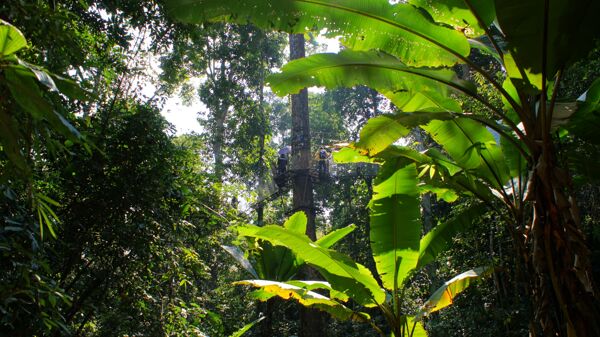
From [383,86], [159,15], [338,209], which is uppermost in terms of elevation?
[338,209]

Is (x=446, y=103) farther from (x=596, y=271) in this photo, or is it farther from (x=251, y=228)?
(x=596, y=271)

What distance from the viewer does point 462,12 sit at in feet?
10.1

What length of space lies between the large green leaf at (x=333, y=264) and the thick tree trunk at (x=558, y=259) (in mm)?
1601

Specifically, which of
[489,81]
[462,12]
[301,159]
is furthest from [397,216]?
[301,159]

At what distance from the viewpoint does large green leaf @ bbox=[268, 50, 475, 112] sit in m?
3.15

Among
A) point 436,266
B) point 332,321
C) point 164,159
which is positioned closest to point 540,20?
point 164,159

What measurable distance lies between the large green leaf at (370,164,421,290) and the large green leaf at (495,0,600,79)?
4.78ft

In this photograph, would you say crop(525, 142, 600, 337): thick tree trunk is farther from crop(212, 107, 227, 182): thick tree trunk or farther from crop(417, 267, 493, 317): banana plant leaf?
crop(212, 107, 227, 182): thick tree trunk

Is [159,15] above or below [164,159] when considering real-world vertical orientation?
above

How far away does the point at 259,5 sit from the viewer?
10.1ft

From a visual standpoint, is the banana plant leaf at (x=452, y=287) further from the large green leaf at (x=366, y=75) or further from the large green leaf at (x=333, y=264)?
the large green leaf at (x=366, y=75)

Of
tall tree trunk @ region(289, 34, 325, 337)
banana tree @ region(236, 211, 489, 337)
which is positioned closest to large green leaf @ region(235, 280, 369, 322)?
banana tree @ region(236, 211, 489, 337)

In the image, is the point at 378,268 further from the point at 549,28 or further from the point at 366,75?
the point at 549,28

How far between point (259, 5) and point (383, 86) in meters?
1.10
